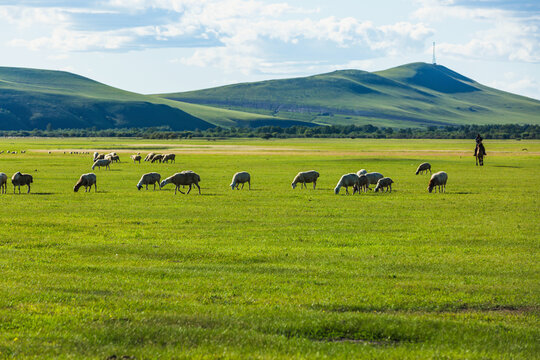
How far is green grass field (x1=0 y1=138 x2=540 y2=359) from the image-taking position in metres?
11.7

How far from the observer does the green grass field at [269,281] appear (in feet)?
38.4

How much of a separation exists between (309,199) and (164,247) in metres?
16.8

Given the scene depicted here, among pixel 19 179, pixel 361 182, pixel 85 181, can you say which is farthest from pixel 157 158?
pixel 361 182

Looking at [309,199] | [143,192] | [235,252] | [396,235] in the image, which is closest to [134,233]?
[235,252]

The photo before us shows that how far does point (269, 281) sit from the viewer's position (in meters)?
16.5

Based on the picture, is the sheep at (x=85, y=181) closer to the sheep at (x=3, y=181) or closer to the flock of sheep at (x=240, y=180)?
the flock of sheep at (x=240, y=180)

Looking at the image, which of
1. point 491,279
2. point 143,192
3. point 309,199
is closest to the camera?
point 491,279

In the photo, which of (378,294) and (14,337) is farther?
(378,294)

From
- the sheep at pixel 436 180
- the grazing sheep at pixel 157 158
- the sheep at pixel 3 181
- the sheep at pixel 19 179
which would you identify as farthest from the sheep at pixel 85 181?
the grazing sheep at pixel 157 158

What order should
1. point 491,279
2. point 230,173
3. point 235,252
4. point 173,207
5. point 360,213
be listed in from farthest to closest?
point 230,173 → point 173,207 → point 360,213 → point 235,252 → point 491,279

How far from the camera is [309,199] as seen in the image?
37.1 m

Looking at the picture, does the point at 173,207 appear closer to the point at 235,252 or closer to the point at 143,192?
the point at 143,192

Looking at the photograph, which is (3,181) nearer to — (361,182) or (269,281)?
(361,182)

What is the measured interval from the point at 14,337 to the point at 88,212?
65.8 feet
